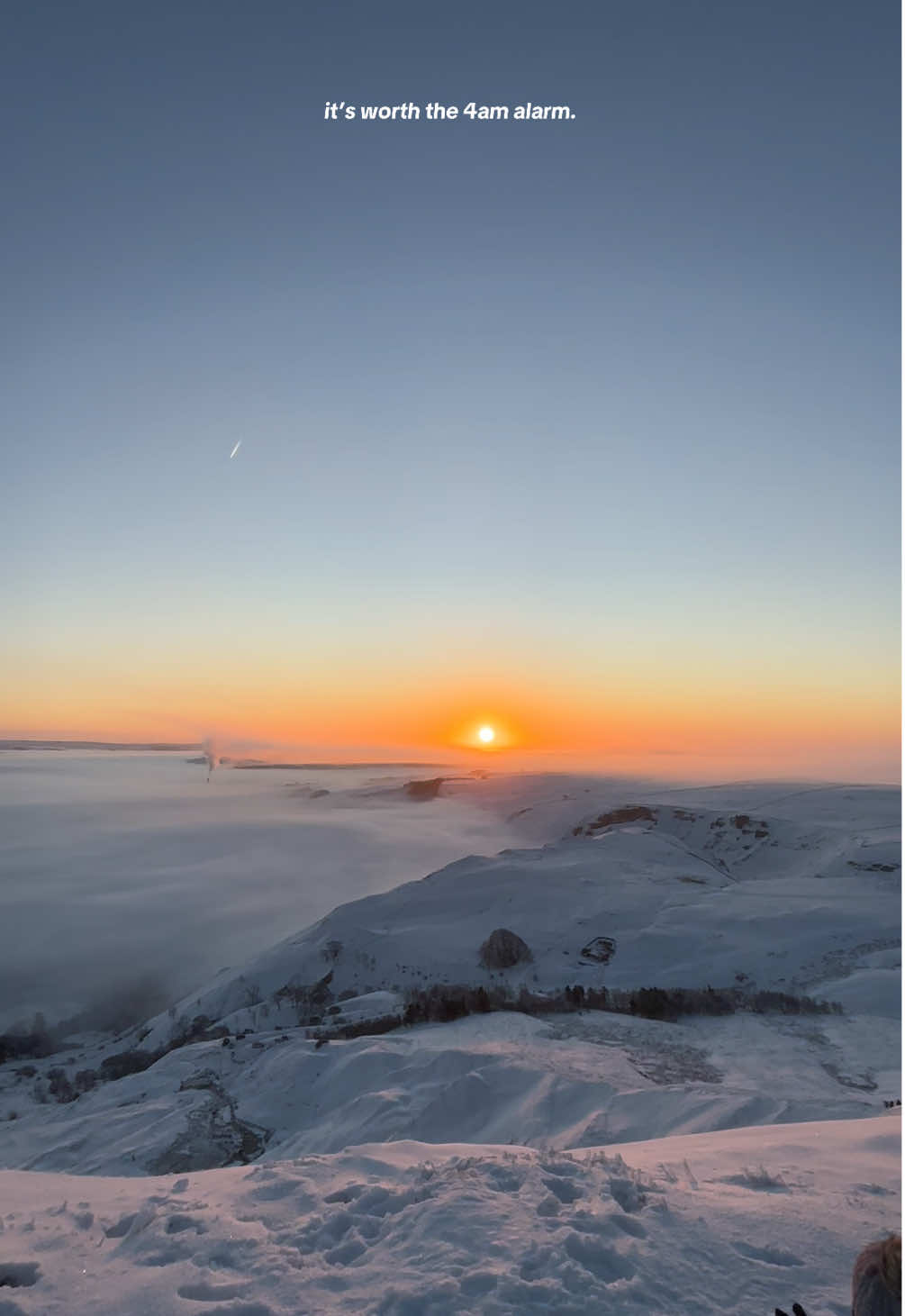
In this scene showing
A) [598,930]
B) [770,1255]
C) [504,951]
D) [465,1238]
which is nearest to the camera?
[770,1255]

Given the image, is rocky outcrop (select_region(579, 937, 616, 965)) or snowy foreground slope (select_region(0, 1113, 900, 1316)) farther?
rocky outcrop (select_region(579, 937, 616, 965))

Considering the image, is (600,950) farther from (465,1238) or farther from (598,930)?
(465,1238)

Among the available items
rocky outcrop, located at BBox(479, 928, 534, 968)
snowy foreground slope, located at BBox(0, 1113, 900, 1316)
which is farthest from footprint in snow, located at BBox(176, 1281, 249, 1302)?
rocky outcrop, located at BBox(479, 928, 534, 968)

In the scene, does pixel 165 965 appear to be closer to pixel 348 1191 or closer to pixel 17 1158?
pixel 17 1158

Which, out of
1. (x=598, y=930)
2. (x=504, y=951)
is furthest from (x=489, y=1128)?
(x=598, y=930)

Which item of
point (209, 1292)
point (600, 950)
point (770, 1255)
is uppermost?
point (770, 1255)

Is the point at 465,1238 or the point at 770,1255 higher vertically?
the point at 770,1255

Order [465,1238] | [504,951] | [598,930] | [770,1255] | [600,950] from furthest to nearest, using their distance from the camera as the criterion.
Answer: [598,930] → [504,951] → [600,950] → [465,1238] → [770,1255]

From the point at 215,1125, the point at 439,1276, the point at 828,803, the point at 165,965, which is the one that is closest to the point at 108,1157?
the point at 215,1125

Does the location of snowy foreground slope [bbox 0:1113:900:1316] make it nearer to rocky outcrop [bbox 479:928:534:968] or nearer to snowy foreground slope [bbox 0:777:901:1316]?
snowy foreground slope [bbox 0:777:901:1316]
